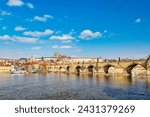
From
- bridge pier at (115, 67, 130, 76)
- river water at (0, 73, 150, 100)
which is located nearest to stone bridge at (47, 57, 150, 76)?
bridge pier at (115, 67, 130, 76)

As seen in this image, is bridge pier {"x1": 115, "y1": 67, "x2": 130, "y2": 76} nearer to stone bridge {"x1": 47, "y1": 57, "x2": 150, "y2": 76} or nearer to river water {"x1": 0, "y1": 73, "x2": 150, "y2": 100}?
stone bridge {"x1": 47, "y1": 57, "x2": 150, "y2": 76}

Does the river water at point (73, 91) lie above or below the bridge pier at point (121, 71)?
below

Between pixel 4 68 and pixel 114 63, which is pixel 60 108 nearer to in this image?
pixel 114 63

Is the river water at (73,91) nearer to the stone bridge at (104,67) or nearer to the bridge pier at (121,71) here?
the stone bridge at (104,67)

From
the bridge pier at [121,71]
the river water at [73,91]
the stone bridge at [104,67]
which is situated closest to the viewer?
the river water at [73,91]

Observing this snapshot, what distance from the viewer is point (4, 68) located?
8438 cm

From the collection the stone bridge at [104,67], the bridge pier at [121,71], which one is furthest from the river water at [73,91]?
the bridge pier at [121,71]

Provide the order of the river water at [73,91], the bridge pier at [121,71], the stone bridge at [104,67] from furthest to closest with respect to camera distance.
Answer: the bridge pier at [121,71], the stone bridge at [104,67], the river water at [73,91]

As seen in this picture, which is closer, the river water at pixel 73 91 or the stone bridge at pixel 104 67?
the river water at pixel 73 91

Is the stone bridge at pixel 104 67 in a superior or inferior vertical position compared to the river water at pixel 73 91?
superior

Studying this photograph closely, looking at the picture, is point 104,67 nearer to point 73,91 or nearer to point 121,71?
point 121,71

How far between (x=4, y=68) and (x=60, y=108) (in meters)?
75.9

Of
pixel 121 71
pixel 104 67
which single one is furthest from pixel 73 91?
pixel 104 67

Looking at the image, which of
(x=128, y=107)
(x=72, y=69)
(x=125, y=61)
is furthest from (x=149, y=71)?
(x=128, y=107)
